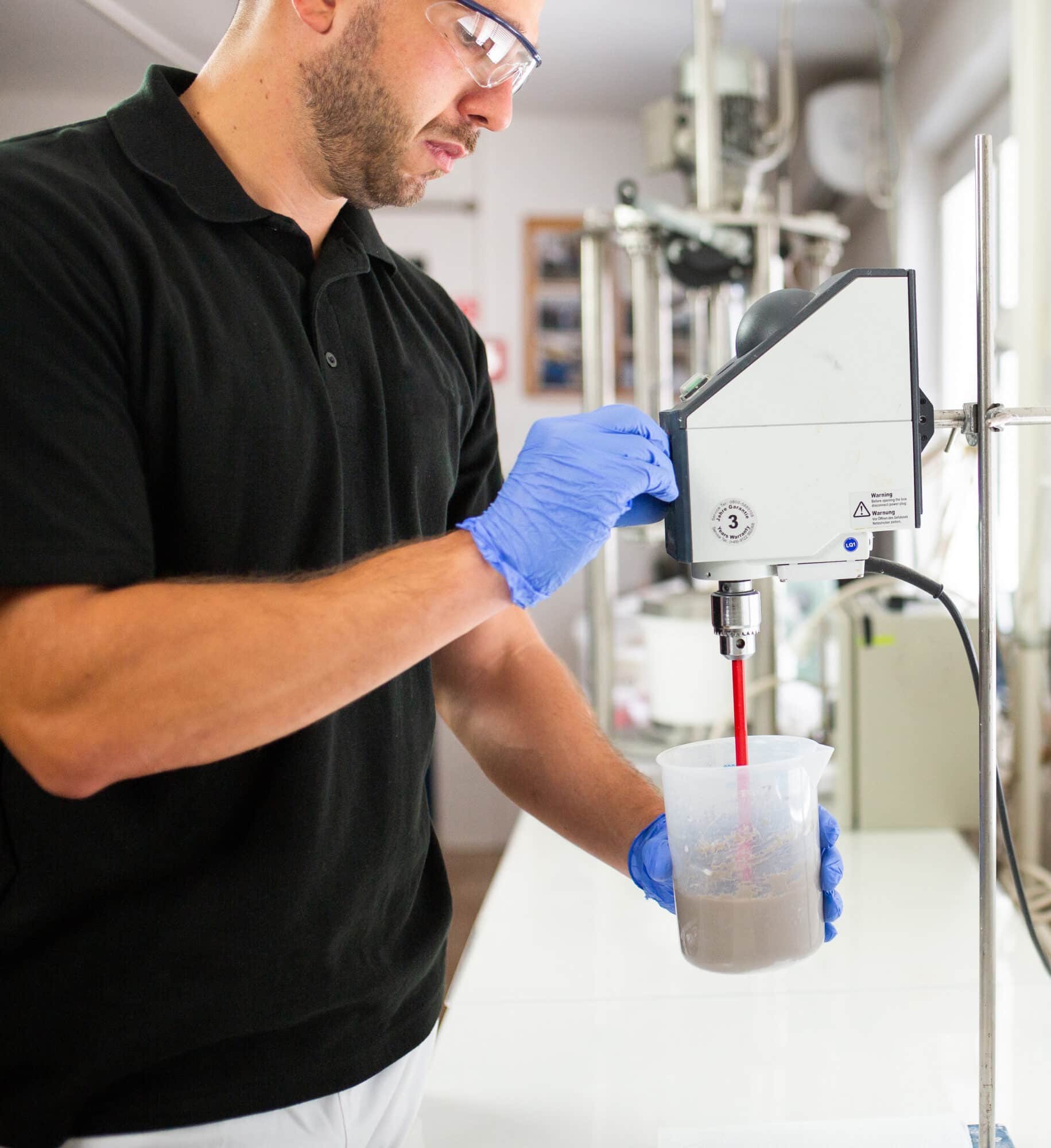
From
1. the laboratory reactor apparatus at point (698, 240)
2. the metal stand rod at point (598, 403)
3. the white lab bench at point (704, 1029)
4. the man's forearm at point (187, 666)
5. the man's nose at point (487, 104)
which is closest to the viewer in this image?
the man's forearm at point (187, 666)

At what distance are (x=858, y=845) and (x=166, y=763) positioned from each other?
1766 millimetres

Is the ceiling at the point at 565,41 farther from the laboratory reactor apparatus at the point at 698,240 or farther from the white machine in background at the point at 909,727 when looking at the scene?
the white machine in background at the point at 909,727

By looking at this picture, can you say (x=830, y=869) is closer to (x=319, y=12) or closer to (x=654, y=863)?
(x=654, y=863)

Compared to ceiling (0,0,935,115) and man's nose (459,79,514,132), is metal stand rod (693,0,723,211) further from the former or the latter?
man's nose (459,79,514,132)

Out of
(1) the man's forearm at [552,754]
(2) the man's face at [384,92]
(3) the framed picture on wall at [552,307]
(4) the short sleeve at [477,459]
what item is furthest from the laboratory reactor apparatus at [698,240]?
(3) the framed picture on wall at [552,307]

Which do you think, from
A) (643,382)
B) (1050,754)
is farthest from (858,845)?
(643,382)

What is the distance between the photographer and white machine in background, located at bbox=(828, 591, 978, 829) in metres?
2.24

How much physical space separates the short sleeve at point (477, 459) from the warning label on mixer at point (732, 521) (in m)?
0.45

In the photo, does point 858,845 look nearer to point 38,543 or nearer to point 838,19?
point 38,543

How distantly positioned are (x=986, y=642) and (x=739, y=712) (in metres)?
0.21

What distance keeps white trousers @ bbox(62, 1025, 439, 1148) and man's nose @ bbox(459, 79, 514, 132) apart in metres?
0.91

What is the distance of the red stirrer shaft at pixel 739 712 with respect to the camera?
84 cm

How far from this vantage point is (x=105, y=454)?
0.74 m

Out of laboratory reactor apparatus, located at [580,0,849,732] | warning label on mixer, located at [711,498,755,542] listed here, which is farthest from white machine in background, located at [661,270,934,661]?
laboratory reactor apparatus, located at [580,0,849,732]
